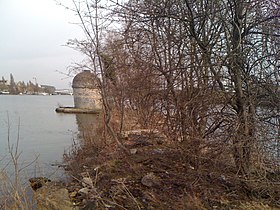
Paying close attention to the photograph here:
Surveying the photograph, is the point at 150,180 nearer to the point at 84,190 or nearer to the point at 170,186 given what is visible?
the point at 170,186

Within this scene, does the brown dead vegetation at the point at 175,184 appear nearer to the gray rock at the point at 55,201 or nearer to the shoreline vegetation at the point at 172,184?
the shoreline vegetation at the point at 172,184

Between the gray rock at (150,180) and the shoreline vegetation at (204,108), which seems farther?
the gray rock at (150,180)

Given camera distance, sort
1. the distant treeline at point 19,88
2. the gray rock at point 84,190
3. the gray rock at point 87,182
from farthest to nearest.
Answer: the distant treeline at point 19,88, the gray rock at point 87,182, the gray rock at point 84,190

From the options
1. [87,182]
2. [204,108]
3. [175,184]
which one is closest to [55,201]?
[87,182]

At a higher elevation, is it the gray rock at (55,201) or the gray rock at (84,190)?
the gray rock at (55,201)

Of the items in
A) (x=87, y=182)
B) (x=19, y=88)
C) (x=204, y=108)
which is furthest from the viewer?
(x=19, y=88)

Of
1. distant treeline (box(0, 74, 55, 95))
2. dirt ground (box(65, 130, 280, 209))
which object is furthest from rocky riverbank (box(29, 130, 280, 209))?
distant treeline (box(0, 74, 55, 95))

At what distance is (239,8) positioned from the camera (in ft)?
12.4

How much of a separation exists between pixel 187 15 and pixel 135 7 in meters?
0.99

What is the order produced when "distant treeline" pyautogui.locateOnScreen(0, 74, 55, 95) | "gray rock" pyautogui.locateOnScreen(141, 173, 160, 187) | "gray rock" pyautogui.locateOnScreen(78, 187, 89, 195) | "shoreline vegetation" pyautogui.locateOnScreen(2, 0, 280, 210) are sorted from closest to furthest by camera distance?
"shoreline vegetation" pyautogui.locateOnScreen(2, 0, 280, 210), "gray rock" pyautogui.locateOnScreen(141, 173, 160, 187), "gray rock" pyautogui.locateOnScreen(78, 187, 89, 195), "distant treeline" pyautogui.locateOnScreen(0, 74, 55, 95)

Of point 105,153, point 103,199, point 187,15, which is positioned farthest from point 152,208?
point 105,153

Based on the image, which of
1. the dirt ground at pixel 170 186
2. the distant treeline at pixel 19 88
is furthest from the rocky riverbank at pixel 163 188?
the distant treeline at pixel 19 88

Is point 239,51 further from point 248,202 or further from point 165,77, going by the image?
point 248,202

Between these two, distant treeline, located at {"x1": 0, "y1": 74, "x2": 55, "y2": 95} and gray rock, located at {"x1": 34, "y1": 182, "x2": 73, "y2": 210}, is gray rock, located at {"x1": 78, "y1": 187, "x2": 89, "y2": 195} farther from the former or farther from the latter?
distant treeline, located at {"x1": 0, "y1": 74, "x2": 55, "y2": 95}
